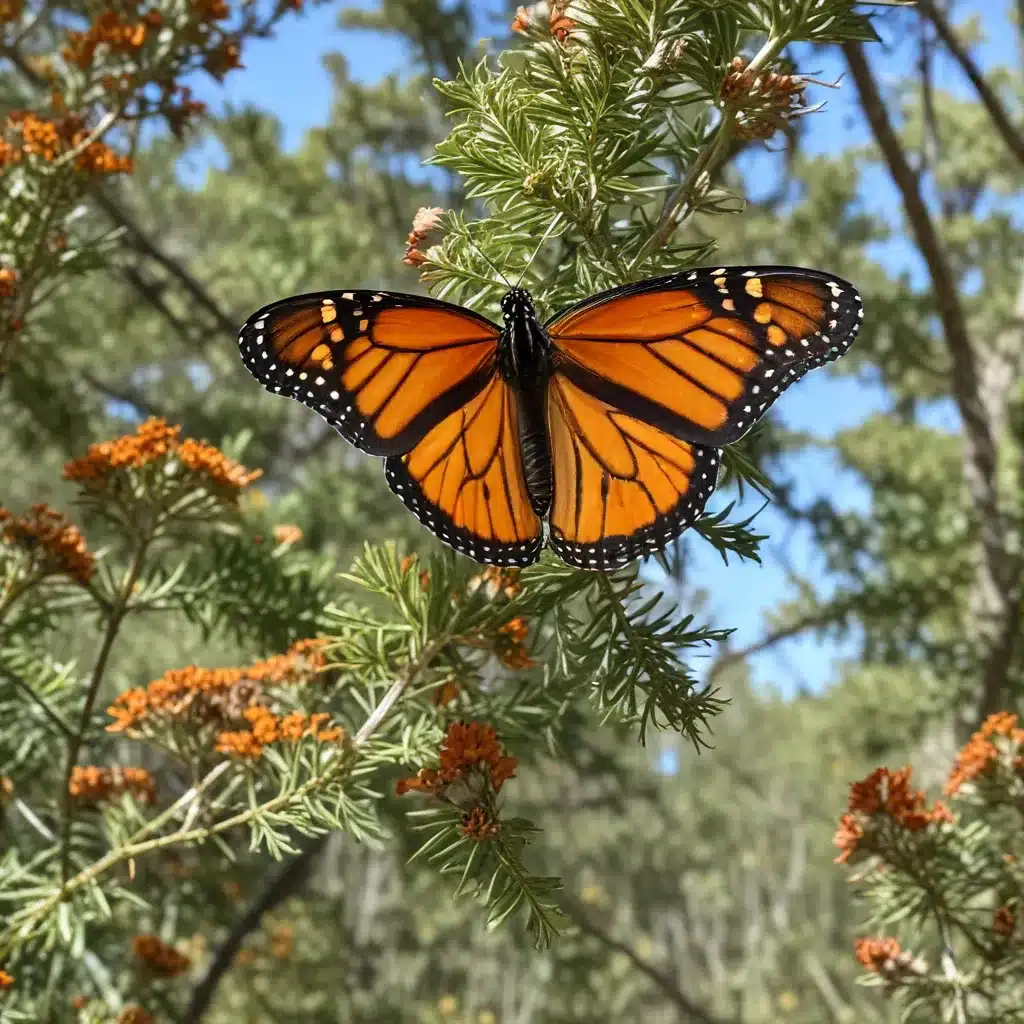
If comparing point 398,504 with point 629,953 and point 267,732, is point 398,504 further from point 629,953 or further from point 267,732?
point 267,732

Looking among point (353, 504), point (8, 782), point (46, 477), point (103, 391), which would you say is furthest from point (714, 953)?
point (8, 782)

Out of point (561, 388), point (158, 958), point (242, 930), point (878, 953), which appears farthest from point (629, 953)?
point (561, 388)

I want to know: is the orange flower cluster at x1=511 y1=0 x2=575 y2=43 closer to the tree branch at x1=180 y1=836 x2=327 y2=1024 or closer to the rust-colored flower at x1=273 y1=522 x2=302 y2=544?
the rust-colored flower at x1=273 y1=522 x2=302 y2=544

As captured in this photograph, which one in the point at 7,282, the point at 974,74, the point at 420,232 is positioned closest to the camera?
the point at 420,232

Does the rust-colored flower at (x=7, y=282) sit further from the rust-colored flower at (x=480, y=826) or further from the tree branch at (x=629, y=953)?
the tree branch at (x=629, y=953)

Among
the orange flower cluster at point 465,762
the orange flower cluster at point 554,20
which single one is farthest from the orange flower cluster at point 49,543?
the orange flower cluster at point 554,20

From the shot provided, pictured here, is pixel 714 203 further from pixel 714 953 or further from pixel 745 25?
pixel 714 953
